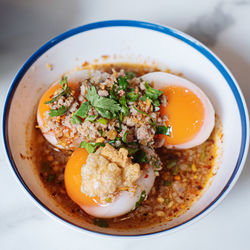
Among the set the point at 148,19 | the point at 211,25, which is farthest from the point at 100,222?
the point at 211,25

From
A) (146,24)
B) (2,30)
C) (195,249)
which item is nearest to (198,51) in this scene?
(146,24)

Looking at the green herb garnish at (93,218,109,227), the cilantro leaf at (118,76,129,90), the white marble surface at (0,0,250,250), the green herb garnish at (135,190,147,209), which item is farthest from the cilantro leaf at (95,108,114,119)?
the white marble surface at (0,0,250,250)

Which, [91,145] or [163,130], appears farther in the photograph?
[163,130]

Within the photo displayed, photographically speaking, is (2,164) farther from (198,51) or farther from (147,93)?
(198,51)

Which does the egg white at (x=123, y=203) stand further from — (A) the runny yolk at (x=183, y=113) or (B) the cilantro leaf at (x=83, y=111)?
(B) the cilantro leaf at (x=83, y=111)

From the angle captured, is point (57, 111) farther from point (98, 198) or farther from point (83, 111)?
point (98, 198)

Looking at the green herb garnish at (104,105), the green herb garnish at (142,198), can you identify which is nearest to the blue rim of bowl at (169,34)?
the green herb garnish at (142,198)
